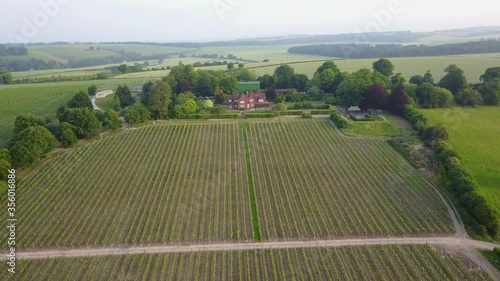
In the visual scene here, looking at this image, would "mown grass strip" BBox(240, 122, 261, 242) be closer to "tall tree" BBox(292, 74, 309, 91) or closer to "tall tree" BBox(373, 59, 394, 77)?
"tall tree" BBox(292, 74, 309, 91)

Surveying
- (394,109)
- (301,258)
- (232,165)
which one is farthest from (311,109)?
(301,258)

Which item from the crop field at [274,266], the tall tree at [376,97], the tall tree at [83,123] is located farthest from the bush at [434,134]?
the tall tree at [83,123]

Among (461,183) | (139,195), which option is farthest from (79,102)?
(461,183)

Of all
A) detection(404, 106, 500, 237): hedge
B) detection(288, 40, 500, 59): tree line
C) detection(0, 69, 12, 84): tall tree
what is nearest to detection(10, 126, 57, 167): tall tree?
detection(404, 106, 500, 237): hedge

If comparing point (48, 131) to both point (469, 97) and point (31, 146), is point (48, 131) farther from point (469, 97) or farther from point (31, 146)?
point (469, 97)

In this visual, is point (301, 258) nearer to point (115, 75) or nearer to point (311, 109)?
point (311, 109)

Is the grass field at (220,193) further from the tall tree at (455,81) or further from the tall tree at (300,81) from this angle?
the tall tree at (300,81)
